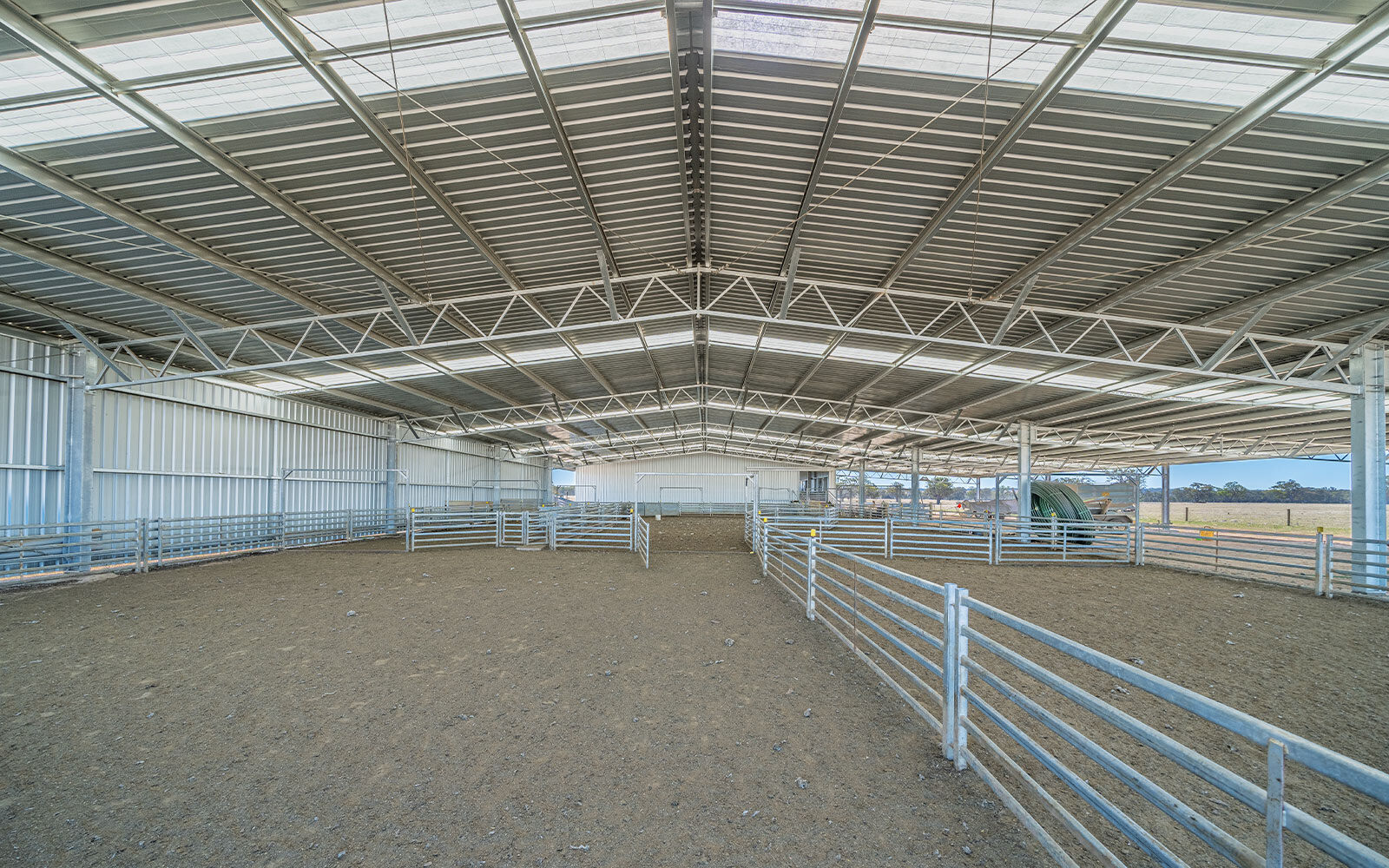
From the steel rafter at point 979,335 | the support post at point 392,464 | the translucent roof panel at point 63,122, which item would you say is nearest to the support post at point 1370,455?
the steel rafter at point 979,335

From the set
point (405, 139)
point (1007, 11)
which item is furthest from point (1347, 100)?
point (405, 139)

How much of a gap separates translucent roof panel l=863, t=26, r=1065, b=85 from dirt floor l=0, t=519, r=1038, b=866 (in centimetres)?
647

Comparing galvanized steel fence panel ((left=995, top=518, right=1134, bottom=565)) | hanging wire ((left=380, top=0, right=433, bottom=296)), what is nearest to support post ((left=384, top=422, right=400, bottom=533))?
hanging wire ((left=380, top=0, right=433, bottom=296))

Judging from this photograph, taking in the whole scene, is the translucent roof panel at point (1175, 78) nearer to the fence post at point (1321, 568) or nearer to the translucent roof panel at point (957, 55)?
the translucent roof panel at point (957, 55)

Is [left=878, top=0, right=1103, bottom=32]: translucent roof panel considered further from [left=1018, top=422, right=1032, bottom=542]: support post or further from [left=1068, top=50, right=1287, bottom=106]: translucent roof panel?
[left=1018, top=422, right=1032, bottom=542]: support post

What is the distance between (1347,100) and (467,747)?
33.9 ft

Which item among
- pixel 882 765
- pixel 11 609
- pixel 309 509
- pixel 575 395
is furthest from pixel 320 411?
pixel 882 765

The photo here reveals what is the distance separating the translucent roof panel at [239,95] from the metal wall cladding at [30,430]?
984 cm

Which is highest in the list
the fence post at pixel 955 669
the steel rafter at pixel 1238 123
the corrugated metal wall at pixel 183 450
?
the steel rafter at pixel 1238 123

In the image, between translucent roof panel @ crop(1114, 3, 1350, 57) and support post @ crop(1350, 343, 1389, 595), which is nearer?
translucent roof panel @ crop(1114, 3, 1350, 57)

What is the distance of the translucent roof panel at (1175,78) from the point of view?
5.91m

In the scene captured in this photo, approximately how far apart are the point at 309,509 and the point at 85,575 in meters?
8.67

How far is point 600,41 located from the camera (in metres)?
6.28

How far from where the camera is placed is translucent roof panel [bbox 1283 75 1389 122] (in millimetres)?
5895
